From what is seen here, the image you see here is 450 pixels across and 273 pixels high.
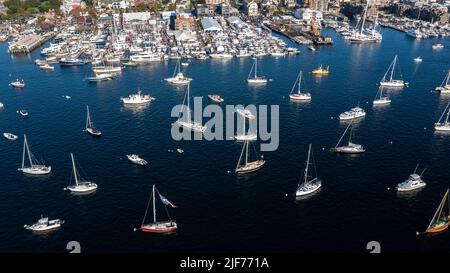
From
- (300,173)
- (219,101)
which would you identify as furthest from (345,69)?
(300,173)

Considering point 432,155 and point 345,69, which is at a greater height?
point 345,69

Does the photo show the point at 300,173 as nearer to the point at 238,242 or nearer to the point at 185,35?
the point at 238,242

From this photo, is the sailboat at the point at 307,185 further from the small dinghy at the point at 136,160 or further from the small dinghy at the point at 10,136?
the small dinghy at the point at 10,136

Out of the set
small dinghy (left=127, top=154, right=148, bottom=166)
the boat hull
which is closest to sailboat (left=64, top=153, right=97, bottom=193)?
the boat hull

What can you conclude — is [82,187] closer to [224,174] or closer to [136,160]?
[136,160]

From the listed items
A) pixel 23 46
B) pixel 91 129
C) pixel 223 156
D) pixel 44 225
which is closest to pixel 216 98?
pixel 223 156

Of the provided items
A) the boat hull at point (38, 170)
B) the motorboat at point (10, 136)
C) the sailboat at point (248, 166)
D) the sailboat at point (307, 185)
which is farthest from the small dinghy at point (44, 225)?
the sailboat at point (307, 185)
